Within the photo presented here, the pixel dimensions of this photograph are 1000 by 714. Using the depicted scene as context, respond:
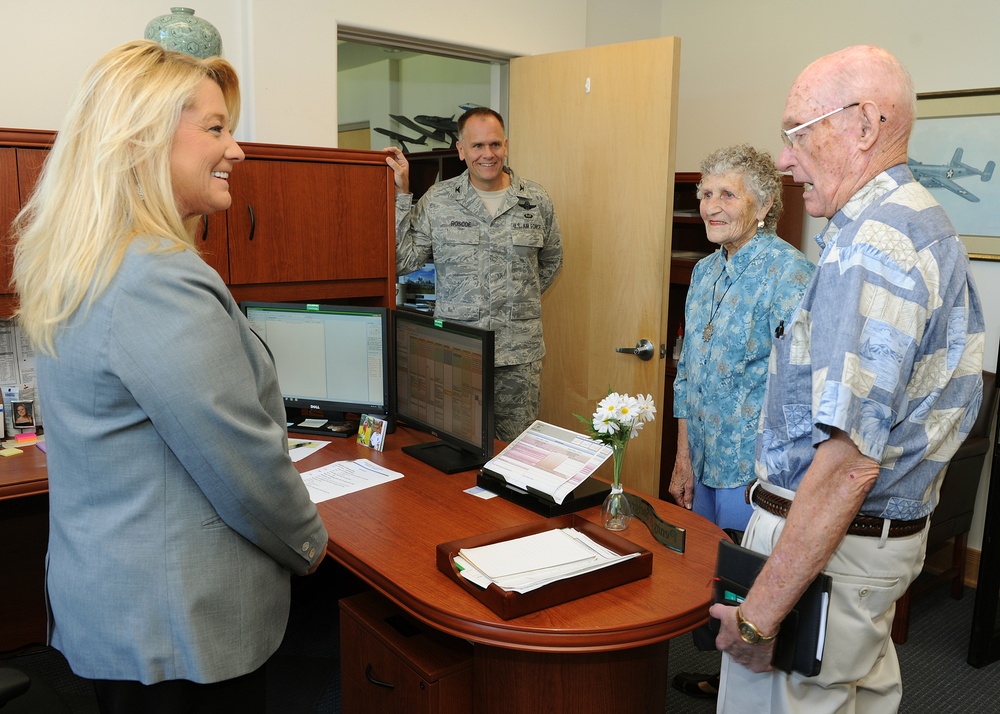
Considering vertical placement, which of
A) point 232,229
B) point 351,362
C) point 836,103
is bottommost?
point 351,362

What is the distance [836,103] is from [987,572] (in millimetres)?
2076

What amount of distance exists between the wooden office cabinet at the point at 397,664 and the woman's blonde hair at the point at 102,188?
974 mm

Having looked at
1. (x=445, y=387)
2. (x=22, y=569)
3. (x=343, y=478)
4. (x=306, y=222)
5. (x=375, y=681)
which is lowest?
(x=22, y=569)

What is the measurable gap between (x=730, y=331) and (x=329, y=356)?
1194mm

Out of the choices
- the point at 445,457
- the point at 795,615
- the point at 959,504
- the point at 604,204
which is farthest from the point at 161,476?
the point at 959,504

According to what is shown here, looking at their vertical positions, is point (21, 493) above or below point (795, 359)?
below

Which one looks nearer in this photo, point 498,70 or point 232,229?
point 232,229

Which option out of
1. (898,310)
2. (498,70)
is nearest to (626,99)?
(498,70)

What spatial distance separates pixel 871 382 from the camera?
1.14 m

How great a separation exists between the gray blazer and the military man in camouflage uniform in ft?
6.33

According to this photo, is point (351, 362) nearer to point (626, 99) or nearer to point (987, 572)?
point (626, 99)

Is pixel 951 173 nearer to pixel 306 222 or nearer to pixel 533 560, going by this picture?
pixel 306 222

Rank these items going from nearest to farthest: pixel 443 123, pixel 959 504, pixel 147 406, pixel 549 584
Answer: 1. pixel 147 406
2. pixel 549 584
3. pixel 959 504
4. pixel 443 123

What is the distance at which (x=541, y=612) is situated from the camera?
147 cm
